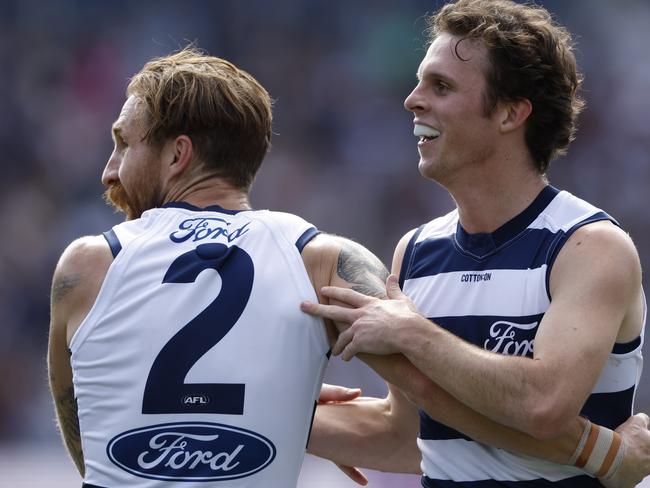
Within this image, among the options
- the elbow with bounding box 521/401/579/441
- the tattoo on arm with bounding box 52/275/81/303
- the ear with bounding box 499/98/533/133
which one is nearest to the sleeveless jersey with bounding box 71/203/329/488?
the tattoo on arm with bounding box 52/275/81/303

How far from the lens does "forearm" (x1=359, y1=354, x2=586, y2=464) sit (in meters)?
3.71

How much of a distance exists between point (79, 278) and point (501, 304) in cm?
142

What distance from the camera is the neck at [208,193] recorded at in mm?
3908

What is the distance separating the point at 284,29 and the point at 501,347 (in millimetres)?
10901

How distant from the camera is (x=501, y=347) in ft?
12.7

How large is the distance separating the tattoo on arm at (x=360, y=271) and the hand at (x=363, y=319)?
0.07 m

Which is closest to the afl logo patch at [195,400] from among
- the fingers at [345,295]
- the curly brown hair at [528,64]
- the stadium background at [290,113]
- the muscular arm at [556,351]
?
the fingers at [345,295]

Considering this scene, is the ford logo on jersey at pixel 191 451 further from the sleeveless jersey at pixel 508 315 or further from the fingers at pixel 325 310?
the sleeveless jersey at pixel 508 315

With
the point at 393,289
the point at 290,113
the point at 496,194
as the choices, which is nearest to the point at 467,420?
the point at 393,289

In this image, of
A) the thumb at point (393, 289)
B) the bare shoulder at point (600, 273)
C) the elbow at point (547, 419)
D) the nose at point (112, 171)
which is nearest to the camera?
the elbow at point (547, 419)

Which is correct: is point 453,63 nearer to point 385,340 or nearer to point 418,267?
point 418,267

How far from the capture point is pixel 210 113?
154 inches

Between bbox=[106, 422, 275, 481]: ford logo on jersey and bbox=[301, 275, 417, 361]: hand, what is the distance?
42cm

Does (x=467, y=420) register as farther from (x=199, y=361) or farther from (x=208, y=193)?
(x=208, y=193)
